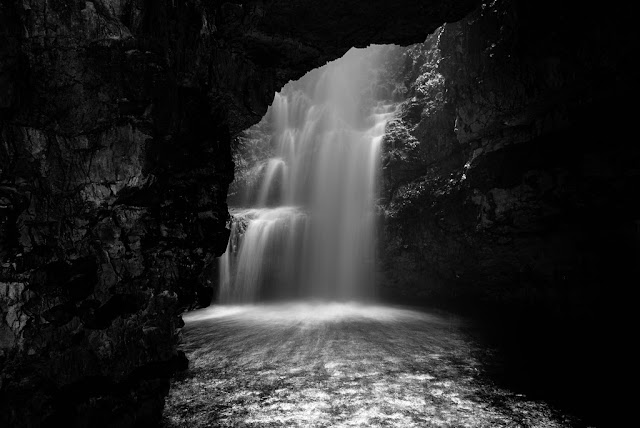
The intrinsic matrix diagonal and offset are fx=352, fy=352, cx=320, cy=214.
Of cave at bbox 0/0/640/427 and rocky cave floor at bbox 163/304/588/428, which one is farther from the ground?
cave at bbox 0/0/640/427

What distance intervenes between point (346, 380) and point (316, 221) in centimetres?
2122

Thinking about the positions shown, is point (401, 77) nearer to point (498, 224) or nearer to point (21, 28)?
point (498, 224)

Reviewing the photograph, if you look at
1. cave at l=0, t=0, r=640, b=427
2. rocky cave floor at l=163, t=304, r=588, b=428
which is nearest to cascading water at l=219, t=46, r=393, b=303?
cave at l=0, t=0, r=640, b=427

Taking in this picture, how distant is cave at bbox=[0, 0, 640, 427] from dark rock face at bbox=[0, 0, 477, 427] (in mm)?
50

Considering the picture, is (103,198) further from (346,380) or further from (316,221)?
(316,221)

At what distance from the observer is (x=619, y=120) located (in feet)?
59.8

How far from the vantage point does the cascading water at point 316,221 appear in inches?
1262

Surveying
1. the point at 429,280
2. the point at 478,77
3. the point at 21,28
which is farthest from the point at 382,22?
the point at 429,280

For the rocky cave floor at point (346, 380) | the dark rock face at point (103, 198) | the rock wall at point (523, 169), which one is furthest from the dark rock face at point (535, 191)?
the dark rock face at point (103, 198)

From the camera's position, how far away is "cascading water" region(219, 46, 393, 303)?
3206 cm

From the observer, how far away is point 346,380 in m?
13.6

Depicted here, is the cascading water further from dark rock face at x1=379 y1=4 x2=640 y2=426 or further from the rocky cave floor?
the rocky cave floor

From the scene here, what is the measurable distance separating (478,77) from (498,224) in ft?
31.3

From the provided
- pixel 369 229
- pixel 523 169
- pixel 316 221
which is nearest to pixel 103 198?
pixel 523 169
